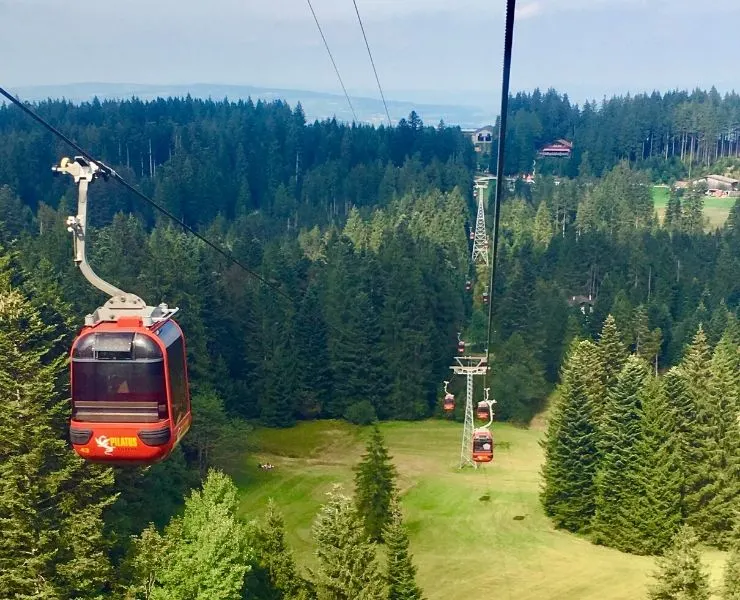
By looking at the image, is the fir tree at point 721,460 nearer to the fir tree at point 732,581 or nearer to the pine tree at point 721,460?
the pine tree at point 721,460

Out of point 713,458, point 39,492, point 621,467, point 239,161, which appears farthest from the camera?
point 239,161

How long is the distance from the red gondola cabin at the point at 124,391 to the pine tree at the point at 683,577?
18.1 meters

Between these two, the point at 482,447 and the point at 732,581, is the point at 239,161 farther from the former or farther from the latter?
the point at 732,581

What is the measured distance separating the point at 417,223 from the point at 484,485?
5790 centimetres

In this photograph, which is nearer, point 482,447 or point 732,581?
point 732,581

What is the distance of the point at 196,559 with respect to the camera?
25641mm

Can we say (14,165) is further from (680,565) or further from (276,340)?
(680,565)

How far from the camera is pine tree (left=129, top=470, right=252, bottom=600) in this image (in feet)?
83.5

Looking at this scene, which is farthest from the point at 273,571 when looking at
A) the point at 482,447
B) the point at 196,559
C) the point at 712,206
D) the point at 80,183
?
the point at 712,206

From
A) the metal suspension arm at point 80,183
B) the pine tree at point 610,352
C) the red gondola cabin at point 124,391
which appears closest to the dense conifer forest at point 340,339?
the pine tree at point 610,352

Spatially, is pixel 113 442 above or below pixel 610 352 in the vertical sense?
above

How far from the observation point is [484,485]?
52.0m

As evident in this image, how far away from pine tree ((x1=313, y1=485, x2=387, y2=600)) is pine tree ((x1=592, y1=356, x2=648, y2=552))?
70.1ft

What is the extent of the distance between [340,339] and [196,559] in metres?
43.6
